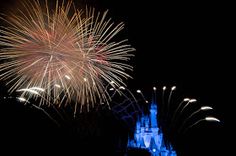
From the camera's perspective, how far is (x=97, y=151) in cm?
2927

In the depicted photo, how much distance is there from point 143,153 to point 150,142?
1965cm

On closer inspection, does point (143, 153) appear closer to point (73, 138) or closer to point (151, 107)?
point (73, 138)

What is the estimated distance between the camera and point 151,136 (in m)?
61.4

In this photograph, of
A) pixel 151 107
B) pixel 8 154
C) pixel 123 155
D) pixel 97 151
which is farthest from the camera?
pixel 151 107

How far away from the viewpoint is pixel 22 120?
23625mm

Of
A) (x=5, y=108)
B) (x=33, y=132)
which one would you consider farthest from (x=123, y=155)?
(x=5, y=108)

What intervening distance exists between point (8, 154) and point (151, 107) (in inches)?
1793

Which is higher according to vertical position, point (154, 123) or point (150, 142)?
point (154, 123)

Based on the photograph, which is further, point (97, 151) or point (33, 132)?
point (97, 151)

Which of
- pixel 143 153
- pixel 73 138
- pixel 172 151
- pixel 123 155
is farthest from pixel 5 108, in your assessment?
pixel 172 151

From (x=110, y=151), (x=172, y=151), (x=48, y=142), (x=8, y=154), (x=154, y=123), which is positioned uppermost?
(x=154, y=123)

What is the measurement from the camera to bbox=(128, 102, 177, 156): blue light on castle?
56.8 m

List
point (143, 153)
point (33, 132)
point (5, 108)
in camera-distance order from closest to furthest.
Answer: point (5, 108) < point (33, 132) < point (143, 153)

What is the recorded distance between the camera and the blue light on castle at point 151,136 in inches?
2238
